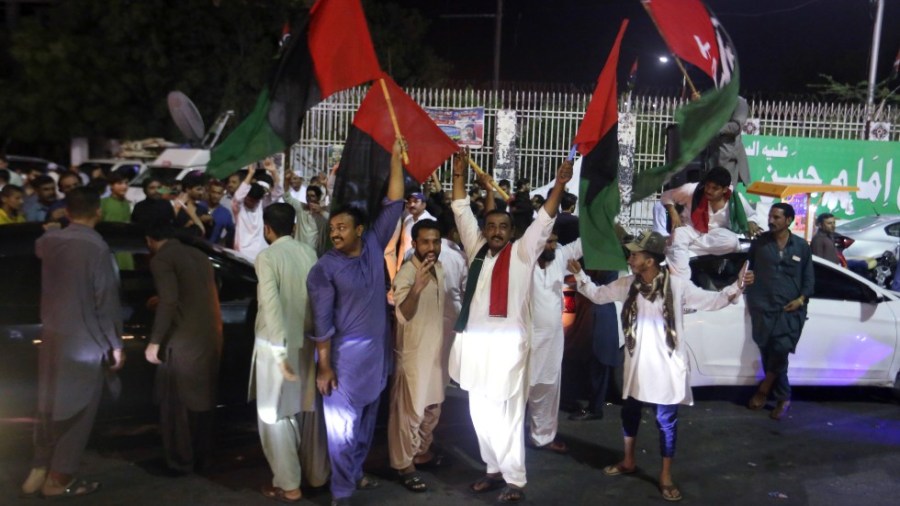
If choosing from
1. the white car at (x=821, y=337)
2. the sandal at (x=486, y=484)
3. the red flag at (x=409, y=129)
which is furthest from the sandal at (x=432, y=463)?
the white car at (x=821, y=337)

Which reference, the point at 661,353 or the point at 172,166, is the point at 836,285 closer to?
the point at 661,353

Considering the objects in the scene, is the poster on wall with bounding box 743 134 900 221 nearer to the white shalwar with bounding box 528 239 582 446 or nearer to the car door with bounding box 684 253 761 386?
the car door with bounding box 684 253 761 386

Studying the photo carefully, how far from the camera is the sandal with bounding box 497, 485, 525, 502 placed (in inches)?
201

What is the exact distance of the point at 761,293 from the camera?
7.11 m

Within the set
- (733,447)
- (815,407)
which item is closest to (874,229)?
(815,407)

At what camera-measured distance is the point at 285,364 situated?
488cm

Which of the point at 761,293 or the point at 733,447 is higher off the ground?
the point at 761,293

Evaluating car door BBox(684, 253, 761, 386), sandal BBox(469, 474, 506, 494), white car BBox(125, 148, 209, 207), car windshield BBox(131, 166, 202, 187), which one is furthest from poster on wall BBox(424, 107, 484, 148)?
sandal BBox(469, 474, 506, 494)

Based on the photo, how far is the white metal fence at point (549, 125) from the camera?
1537cm

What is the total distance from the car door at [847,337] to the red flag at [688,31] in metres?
2.89

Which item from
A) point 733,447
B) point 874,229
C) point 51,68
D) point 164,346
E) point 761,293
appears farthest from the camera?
point 51,68

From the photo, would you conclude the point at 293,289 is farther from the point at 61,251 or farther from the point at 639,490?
the point at 639,490

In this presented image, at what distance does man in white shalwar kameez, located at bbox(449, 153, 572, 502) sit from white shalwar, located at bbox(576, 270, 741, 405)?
2.26 ft

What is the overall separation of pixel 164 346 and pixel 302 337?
0.88 metres
